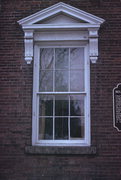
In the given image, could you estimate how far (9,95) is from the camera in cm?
691

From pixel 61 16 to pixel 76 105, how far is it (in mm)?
2058

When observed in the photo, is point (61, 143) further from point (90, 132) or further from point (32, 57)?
point (32, 57)

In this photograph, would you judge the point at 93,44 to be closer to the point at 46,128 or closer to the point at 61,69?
the point at 61,69

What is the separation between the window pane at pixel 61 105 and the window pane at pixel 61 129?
15cm

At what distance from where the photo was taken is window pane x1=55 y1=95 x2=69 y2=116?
688 cm

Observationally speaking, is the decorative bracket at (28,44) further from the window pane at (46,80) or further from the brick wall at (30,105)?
the window pane at (46,80)

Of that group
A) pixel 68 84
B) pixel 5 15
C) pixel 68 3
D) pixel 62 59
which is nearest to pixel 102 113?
pixel 68 84

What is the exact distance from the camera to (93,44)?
270 inches

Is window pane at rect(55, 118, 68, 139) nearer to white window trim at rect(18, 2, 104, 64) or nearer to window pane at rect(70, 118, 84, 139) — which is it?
window pane at rect(70, 118, 84, 139)

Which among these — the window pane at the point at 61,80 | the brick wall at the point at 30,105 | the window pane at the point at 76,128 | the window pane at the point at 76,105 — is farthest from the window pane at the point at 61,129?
the window pane at the point at 61,80

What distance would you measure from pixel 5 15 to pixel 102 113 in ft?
10.5

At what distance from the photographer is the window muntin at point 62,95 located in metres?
6.83

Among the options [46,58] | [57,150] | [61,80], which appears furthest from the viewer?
[46,58]

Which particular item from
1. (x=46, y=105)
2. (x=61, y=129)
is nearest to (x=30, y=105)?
(x=46, y=105)
